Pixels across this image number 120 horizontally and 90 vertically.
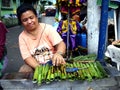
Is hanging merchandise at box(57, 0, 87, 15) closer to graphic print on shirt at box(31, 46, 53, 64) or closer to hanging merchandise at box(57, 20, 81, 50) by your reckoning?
hanging merchandise at box(57, 20, 81, 50)

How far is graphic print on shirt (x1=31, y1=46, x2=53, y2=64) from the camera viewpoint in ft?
11.7

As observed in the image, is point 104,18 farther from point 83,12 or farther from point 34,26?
point 83,12

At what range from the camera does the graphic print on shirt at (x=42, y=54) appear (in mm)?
3570

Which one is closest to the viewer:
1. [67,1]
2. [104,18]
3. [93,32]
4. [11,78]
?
[11,78]

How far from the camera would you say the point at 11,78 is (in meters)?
2.69

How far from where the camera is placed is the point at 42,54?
140 inches

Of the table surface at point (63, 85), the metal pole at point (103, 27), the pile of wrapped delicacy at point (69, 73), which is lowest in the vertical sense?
the table surface at point (63, 85)

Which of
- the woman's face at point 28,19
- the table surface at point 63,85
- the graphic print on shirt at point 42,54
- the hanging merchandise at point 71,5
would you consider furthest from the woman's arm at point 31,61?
the hanging merchandise at point 71,5

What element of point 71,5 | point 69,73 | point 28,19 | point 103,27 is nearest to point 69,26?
point 71,5

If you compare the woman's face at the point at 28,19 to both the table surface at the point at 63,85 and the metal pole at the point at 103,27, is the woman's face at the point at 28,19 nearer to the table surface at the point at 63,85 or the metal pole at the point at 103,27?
the metal pole at the point at 103,27

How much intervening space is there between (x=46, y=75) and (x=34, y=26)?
1.01m

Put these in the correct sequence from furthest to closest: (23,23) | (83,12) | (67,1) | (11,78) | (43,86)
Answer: (83,12), (67,1), (23,23), (11,78), (43,86)

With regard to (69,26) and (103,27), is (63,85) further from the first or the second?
(69,26)

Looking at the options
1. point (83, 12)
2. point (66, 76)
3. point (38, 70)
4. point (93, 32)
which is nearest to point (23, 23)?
point (38, 70)
